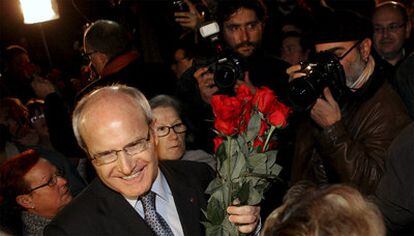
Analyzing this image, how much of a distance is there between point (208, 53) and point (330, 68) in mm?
1441

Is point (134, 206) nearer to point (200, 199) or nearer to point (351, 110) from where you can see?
point (200, 199)

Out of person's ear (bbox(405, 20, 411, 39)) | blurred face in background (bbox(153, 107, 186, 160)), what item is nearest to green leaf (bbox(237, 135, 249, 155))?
blurred face in background (bbox(153, 107, 186, 160))

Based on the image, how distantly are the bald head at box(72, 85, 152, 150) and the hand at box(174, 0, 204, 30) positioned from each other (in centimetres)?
198

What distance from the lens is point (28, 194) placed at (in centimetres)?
326

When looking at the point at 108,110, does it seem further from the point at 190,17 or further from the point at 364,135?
the point at 190,17

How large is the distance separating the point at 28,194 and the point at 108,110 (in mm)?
1225

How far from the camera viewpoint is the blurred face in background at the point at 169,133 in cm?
337

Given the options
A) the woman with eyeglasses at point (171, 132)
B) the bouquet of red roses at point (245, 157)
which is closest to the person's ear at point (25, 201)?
the woman with eyeglasses at point (171, 132)

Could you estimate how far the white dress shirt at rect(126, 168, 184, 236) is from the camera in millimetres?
2527

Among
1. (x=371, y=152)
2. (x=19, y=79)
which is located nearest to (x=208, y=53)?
(x=371, y=152)

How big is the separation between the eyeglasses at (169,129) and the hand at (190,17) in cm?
116

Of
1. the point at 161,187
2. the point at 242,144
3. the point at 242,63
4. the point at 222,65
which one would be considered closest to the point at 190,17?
the point at 242,63

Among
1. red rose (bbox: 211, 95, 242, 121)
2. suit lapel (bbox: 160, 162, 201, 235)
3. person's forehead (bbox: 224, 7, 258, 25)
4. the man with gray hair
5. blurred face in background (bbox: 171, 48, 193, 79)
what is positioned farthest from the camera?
blurred face in background (bbox: 171, 48, 193, 79)

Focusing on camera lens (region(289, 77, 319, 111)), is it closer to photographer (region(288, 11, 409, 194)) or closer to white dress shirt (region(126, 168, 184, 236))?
photographer (region(288, 11, 409, 194))
